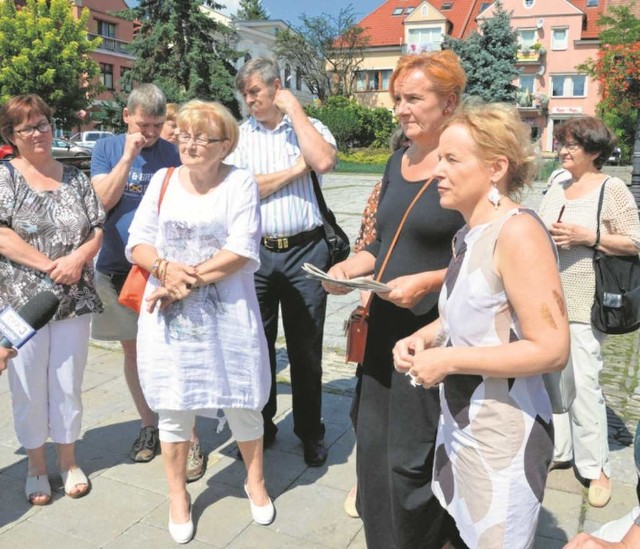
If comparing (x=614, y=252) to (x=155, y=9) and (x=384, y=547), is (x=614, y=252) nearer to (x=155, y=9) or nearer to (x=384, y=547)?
(x=384, y=547)

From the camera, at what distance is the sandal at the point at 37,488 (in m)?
3.35

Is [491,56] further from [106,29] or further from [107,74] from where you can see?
[106,29]

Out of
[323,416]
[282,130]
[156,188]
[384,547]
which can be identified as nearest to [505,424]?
[384,547]

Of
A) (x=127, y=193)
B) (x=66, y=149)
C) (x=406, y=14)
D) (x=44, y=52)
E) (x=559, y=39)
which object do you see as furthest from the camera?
(x=406, y=14)

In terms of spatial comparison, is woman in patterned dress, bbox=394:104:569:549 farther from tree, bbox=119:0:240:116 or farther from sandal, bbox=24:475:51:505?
tree, bbox=119:0:240:116

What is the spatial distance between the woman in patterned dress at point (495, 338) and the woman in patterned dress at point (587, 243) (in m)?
1.53

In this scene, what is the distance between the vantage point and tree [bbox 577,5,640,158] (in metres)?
13.3

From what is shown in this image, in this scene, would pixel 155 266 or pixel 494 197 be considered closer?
pixel 494 197

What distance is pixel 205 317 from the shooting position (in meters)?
3.00

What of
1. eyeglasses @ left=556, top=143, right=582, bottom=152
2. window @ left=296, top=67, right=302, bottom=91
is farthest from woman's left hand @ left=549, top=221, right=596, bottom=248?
window @ left=296, top=67, right=302, bottom=91

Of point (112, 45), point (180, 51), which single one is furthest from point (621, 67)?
point (112, 45)

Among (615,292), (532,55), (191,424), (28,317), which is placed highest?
(532,55)

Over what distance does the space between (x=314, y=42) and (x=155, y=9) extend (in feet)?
61.0

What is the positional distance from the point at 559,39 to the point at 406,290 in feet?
169
